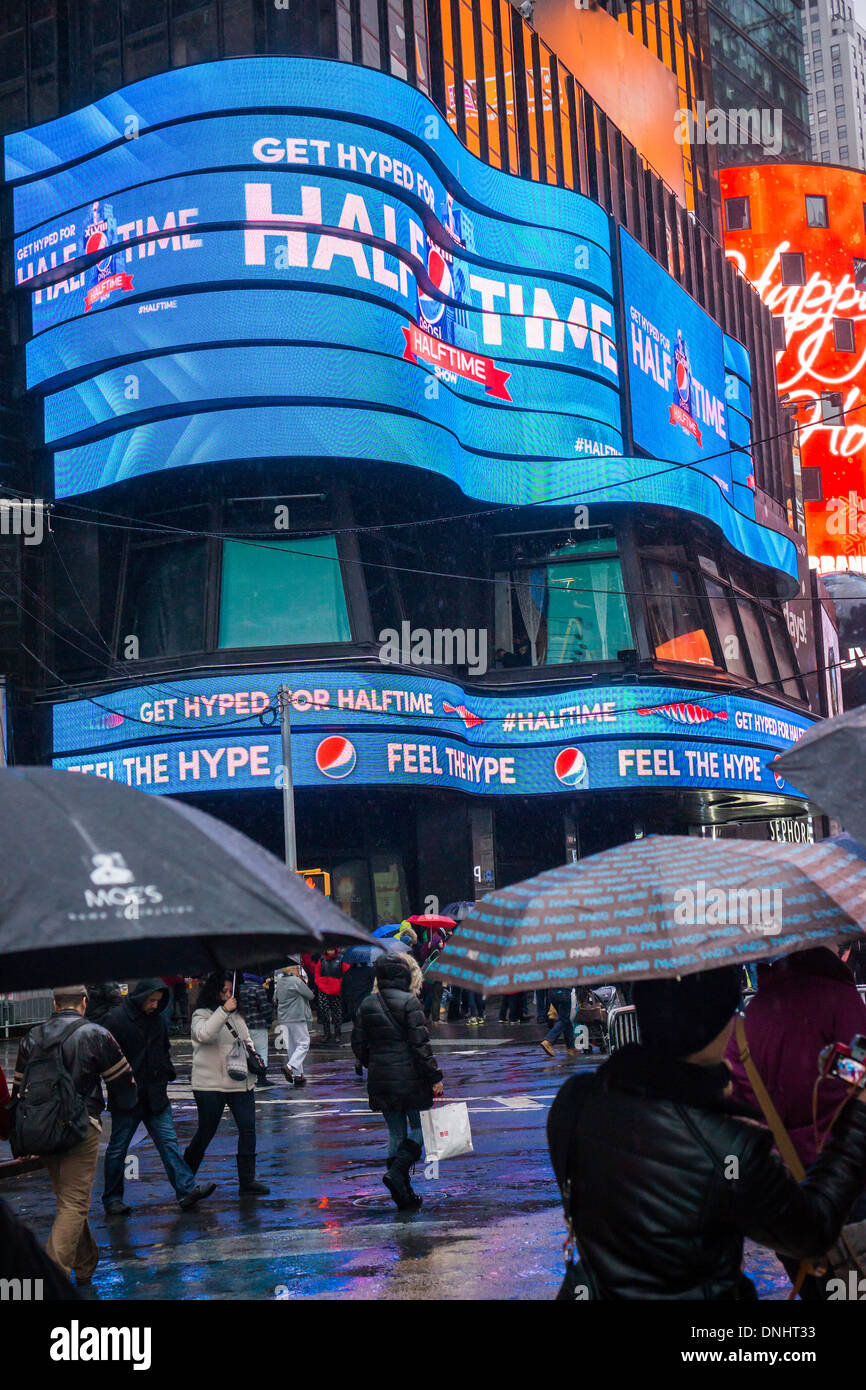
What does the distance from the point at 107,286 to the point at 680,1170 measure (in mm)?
28442

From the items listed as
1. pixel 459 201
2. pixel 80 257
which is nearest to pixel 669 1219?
pixel 80 257

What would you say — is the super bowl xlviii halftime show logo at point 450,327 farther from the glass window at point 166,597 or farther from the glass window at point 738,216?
the glass window at point 738,216

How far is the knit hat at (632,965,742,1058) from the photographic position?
4285mm

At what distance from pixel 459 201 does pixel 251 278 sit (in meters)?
6.63

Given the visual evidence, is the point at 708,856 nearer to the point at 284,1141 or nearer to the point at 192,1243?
the point at 192,1243

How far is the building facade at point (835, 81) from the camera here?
17250 centimetres

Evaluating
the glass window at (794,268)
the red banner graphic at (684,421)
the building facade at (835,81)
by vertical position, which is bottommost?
the red banner graphic at (684,421)

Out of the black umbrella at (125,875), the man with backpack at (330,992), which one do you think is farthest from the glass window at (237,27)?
the black umbrella at (125,875)

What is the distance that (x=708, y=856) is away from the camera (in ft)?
17.1

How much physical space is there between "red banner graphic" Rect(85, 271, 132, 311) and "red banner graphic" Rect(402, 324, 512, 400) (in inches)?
213

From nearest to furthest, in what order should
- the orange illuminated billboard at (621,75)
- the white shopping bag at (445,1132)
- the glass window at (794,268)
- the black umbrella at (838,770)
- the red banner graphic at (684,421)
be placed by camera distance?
the black umbrella at (838,770)
the white shopping bag at (445,1132)
the red banner graphic at (684,421)
the orange illuminated billboard at (621,75)
the glass window at (794,268)

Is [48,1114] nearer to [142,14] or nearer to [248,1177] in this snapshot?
[248,1177]

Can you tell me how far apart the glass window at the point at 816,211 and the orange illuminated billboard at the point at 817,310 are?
0.04m

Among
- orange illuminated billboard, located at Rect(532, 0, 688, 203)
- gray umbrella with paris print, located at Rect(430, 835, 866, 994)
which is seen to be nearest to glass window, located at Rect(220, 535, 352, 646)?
orange illuminated billboard, located at Rect(532, 0, 688, 203)
